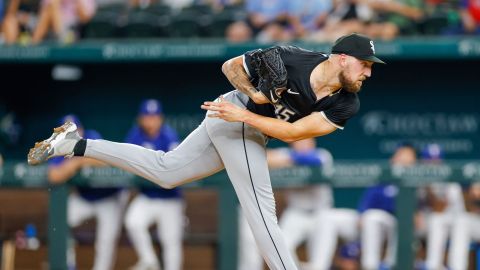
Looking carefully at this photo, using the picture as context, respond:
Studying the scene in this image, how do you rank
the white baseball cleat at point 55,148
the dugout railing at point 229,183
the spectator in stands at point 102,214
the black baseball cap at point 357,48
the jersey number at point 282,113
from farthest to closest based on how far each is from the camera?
the spectator in stands at point 102,214 → the dugout railing at point 229,183 → the white baseball cleat at point 55,148 → the jersey number at point 282,113 → the black baseball cap at point 357,48

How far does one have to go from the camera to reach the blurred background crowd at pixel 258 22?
10703 mm

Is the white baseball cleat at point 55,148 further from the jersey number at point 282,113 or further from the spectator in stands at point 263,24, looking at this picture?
the spectator in stands at point 263,24

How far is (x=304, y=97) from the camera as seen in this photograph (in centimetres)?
607

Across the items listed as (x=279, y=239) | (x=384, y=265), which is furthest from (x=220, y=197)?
(x=279, y=239)

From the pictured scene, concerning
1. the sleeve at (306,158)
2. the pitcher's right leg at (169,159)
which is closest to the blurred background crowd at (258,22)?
the sleeve at (306,158)

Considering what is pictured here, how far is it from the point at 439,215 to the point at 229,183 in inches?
70.4

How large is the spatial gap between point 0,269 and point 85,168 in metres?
1.15

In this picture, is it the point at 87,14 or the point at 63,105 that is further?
the point at 63,105

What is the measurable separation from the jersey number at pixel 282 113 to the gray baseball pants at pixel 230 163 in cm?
20

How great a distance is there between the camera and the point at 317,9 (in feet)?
36.0

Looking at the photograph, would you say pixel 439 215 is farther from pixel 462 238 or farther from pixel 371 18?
pixel 371 18

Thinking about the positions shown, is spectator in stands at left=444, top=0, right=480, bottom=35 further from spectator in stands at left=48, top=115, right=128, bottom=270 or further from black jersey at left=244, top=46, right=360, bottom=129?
black jersey at left=244, top=46, right=360, bottom=129

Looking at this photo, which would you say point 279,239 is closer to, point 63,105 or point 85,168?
point 85,168

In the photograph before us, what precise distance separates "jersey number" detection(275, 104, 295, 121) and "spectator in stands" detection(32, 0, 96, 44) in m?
5.03
